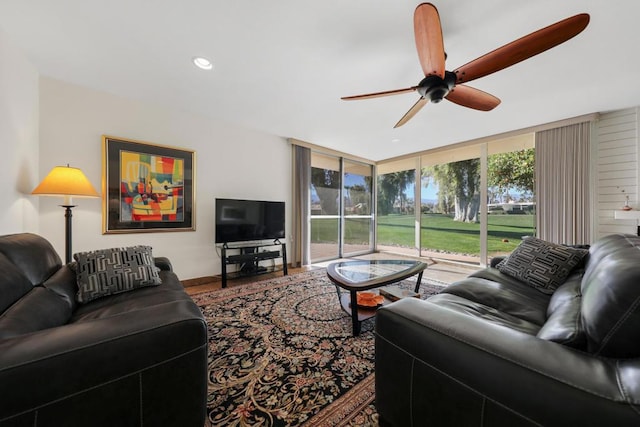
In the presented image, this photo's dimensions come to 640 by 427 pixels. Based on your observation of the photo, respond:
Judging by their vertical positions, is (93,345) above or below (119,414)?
above

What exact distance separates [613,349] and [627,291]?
0.55ft

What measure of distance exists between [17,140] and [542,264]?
14.2 feet

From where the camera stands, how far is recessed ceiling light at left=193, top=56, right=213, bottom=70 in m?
2.00

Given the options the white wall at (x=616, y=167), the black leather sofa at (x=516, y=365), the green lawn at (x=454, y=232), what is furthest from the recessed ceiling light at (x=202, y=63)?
the white wall at (x=616, y=167)

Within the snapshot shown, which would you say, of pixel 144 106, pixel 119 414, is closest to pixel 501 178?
pixel 119 414

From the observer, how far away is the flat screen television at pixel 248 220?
3215 mm

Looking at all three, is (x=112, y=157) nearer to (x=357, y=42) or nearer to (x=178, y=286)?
(x=178, y=286)

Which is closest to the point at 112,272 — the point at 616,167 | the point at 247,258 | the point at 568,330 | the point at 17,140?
the point at 17,140

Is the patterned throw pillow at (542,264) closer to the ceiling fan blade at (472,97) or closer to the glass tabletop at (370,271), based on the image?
the glass tabletop at (370,271)

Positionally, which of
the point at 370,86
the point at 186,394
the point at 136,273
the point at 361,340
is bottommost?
the point at 361,340

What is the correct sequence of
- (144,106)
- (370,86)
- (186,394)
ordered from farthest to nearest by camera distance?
1. (144,106)
2. (370,86)
3. (186,394)

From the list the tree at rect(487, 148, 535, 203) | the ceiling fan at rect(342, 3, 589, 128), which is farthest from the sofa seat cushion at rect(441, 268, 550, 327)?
the tree at rect(487, 148, 535, 203)

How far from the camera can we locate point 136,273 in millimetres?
1632

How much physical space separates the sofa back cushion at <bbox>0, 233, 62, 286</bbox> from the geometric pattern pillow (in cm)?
13
